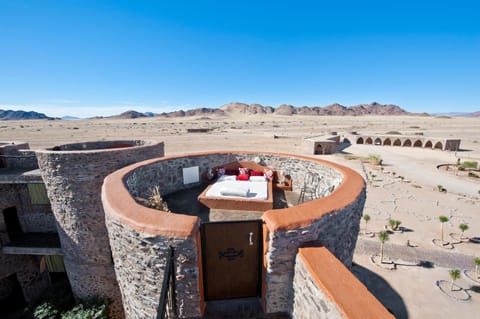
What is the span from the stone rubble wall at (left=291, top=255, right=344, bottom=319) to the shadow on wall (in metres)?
8.04

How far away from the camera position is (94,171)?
9820 millimetres

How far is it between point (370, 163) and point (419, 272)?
2289 cm

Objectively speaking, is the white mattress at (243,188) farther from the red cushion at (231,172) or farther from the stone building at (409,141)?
the stone building at (409,141)

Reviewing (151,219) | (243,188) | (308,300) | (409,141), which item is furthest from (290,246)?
(409,141)

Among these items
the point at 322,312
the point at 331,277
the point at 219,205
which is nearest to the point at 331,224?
the point at 331,277

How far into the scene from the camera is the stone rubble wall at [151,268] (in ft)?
13.1

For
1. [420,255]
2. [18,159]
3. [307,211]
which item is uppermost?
[307,211]

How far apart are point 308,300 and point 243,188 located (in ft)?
16.1

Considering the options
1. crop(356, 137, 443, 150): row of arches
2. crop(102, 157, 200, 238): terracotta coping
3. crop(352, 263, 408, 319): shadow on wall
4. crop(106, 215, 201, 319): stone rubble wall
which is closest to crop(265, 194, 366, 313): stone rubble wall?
crop(106, 215, 201, 319): stone rubble wall

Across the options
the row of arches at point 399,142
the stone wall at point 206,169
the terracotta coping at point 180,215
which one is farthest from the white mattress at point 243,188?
the row of arches at point 399,142

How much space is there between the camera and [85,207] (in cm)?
1028

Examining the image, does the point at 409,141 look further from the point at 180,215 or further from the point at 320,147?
the point at 180,215

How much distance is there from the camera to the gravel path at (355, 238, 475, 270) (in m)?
11.7

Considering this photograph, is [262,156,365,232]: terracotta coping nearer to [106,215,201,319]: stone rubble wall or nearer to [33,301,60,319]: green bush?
[106,215,201,319]: stone rubble wall
